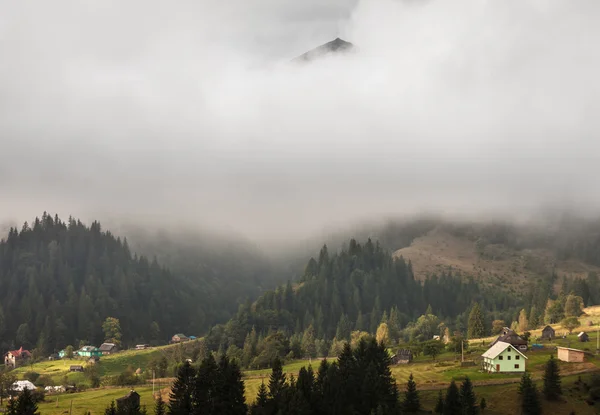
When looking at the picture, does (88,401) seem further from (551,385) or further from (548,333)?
(548,333)

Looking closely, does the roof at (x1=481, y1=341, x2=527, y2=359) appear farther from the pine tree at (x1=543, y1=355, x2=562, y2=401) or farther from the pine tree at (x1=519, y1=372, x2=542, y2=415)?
the pine tree at (x1=519, y1=372, x2=542, y2=415)

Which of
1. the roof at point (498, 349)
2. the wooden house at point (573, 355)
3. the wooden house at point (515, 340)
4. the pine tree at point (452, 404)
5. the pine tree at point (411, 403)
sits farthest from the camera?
the wooden house at point (515, 340)

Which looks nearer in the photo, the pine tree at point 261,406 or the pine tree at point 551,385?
the pine tree at point 261,406

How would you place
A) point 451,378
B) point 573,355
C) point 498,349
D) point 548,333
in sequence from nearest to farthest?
point 451,378, point 498,349, point 573,355, point 548,333

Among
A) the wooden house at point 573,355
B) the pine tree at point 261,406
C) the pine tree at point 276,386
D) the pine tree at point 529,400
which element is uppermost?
the pine tree at point 276,386

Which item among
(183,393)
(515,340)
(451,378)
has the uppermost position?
(183,393)

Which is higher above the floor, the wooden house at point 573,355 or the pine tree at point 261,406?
the pine tree at point 261,406

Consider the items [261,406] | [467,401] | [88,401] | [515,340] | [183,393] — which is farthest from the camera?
[515,340]

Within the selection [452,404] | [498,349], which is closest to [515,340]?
[498,349]

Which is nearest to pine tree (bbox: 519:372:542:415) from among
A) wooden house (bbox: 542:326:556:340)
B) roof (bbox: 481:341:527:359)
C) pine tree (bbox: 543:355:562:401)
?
pine tree (bbox: 543:355:562:401)

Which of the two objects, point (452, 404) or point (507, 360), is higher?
point (507, 360)

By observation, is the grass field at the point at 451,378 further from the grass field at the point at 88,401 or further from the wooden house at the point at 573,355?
the wooden house at the point at 573,355

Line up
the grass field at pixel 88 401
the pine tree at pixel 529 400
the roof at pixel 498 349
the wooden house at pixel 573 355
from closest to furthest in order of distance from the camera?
the pine tree at pixel 529 400, the grass field at pixel 88 401, the roof at pixel 498 349, the wooden house at pixel 573 355

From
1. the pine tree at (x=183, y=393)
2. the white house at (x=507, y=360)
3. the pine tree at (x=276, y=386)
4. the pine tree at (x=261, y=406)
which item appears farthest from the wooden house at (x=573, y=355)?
the pine tree at (x=183, y=393)
